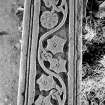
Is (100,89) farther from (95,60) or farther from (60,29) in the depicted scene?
(60,29)

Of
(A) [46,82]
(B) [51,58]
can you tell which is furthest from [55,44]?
(A) [46,82]

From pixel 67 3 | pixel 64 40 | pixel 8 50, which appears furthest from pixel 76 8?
pixel 8 50

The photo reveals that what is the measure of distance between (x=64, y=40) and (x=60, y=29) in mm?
60

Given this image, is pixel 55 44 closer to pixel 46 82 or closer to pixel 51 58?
pixel 51 58

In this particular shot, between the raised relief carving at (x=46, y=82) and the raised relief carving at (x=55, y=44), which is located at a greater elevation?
the raised relief carving at (x=55, y=44)

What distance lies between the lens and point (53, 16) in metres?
1.26

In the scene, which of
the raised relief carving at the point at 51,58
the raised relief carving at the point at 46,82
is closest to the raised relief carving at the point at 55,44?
the raised relief carving at the point at 51,58

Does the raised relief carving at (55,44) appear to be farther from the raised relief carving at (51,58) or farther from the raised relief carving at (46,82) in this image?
the raised relief carving at (46,82)

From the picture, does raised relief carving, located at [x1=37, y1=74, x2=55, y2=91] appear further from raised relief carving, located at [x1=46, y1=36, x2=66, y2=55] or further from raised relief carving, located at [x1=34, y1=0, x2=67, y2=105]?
raised relief carving, located at [x1=46, y1=36, x2=66, y2=55]

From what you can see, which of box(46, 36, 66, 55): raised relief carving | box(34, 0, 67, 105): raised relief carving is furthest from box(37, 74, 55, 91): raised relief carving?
box(46, 36, 66, 55): raised relief carving

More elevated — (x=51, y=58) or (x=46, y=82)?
(x=51, y=58)

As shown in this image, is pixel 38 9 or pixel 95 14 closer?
pixel 38 9

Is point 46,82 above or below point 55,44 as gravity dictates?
below

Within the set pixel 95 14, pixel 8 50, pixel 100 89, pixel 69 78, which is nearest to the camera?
pixel 69 78
